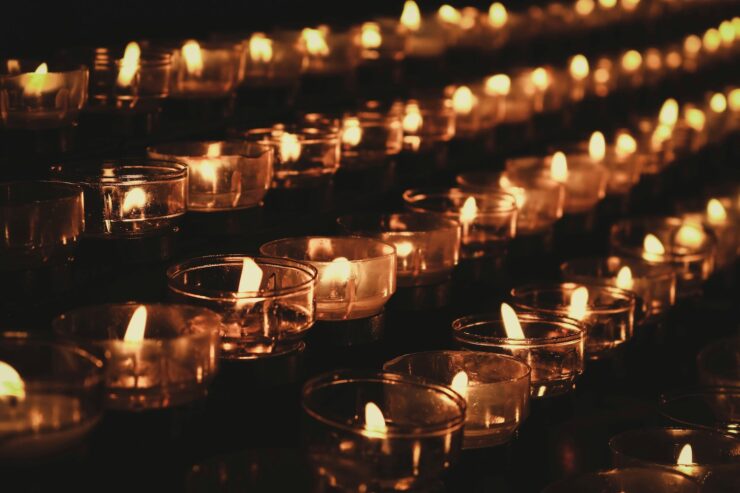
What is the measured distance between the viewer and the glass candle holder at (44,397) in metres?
0.98

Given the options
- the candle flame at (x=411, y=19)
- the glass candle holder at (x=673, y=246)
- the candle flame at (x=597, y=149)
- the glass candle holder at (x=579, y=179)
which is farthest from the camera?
the candle flame at (x=411, y=19)

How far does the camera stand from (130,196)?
1432mm

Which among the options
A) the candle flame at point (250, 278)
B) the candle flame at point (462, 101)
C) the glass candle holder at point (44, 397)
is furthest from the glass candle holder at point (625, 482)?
the candle flame at point (462, 101)

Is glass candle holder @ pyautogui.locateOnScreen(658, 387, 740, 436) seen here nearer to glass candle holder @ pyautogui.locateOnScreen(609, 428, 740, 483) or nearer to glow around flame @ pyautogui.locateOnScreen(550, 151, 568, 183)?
glass candle holder @ pyautogui.locateOnScreen(609, 428, 740, 483)

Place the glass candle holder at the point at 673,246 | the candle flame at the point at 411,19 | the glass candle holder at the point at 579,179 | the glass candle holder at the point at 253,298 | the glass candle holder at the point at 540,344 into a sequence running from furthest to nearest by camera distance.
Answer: the candle flame at the point at 411,19 → the glass candle holder at the point at 579,179 → the glass candle holder at the point at 673,246 → the glass candle holder at the point at 540,344 → the glass candle holder at the point at 253,298

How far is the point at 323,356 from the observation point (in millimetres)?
1537

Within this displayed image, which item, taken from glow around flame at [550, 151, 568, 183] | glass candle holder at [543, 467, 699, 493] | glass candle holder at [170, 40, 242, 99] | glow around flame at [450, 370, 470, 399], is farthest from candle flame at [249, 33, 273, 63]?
glass candle holder at [543, 467, 699, 493]

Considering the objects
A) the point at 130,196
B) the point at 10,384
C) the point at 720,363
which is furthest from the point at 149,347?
the point at 720,363

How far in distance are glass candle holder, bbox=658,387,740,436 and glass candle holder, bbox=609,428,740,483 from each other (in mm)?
111

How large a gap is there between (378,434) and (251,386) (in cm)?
25

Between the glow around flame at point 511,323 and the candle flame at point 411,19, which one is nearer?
the glow around flame at point 511,323

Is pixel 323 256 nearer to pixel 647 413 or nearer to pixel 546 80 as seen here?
pixel 647 413

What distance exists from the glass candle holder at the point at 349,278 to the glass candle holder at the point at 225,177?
0.10 m

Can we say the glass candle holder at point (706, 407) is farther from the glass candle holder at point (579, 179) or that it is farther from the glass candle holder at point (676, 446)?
the glass candle holder at point (579, 179)
